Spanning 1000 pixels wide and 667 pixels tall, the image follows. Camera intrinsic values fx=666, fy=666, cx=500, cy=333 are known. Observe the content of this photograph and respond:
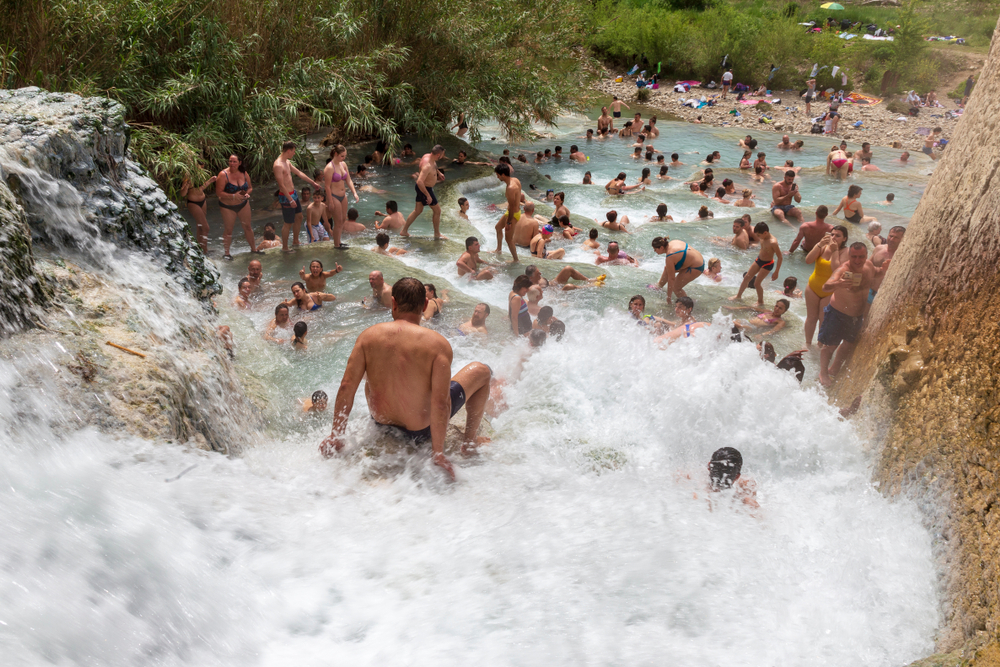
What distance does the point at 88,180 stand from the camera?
16.4 ft

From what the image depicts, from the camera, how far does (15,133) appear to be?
14.7 ft

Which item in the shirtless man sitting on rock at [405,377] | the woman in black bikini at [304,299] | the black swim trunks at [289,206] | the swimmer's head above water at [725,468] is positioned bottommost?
the woman in black bikini at [304,299]

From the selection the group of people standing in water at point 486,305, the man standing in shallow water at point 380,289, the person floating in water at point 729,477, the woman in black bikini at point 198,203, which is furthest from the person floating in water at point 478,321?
the woman in black bikini at point 198,203

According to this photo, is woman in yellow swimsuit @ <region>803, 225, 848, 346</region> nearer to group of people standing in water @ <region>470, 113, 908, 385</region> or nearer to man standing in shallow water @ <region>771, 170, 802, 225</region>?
group of people standing in water @ <region>470, 113, 908, 385</region>

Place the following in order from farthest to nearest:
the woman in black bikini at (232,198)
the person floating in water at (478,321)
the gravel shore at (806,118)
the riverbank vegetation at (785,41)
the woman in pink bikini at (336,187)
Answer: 1. the riverbank vegetation at (785,41)
2. the gravel shore at (806,118)
3. the woman in pink bikini at (336,187)
4. the woman in black bikini at (232,198)
5. the person floating in water at (478,321)

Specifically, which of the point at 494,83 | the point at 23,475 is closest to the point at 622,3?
the point at 494,83

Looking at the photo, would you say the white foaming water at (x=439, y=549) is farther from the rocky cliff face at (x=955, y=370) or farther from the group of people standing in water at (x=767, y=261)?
the group of people standing in water at (x=767, y=261)

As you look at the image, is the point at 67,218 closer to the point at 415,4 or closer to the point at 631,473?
the point at 631,473

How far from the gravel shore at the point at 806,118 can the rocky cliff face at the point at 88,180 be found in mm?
20865

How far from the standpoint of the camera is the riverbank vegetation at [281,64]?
33.1 ft

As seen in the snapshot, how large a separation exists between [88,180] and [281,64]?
9479 millimetres

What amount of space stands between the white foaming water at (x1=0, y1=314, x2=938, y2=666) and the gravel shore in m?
19.5

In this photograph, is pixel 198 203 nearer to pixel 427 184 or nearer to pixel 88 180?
pixel 427 184

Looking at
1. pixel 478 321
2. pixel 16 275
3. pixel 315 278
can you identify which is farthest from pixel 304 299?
Result: pixel 16 275
